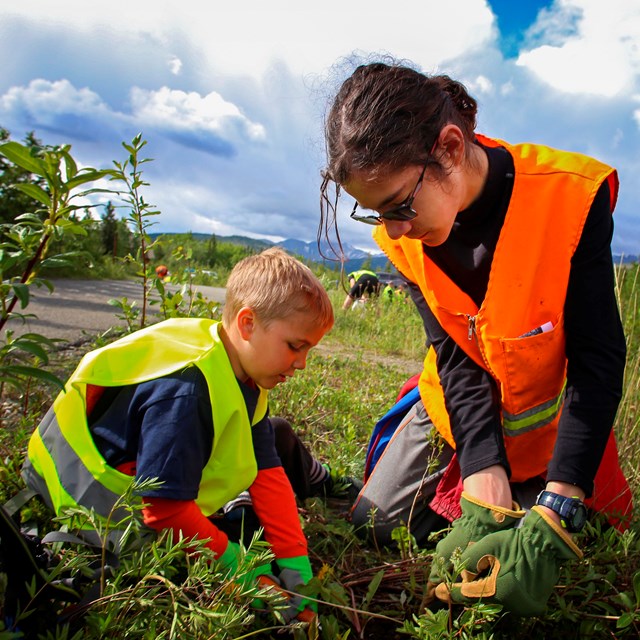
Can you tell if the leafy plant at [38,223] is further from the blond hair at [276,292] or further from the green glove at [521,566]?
the green glove at [521,566]

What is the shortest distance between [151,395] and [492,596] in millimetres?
1088

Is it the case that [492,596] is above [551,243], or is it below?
below

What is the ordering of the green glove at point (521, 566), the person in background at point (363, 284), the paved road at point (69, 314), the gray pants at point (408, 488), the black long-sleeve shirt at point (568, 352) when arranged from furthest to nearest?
the person in background at point (363, 284)
the paved road at point (69, 314)
the gray pants at point (408, 488)
the black long-sleeve shirt at point (568, 352)
the green glove at point (521, 566)

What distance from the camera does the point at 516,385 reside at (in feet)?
6.10

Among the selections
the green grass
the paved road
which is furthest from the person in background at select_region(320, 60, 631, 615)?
the paved road

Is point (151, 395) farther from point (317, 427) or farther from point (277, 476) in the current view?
point (317, 427)

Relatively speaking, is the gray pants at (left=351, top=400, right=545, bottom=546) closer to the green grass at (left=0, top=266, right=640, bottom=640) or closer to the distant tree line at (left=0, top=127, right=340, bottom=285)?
the green grass at (left=0, top=266, right=640, bottom=640)

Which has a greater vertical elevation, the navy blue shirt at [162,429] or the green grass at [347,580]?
the navy blue shirt at [162,429]

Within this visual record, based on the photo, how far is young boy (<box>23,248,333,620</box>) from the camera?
153 cm

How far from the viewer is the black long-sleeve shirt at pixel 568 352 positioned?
5.38 ft

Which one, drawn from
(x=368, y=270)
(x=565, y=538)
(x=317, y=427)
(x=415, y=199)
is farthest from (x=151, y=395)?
(x=368, y=270)

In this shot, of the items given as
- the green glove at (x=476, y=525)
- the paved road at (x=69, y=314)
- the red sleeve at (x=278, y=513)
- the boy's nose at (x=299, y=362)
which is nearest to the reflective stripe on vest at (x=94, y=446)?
the red sleeve at (x=278, y=513)

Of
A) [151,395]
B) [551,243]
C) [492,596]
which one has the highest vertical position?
[551,243]

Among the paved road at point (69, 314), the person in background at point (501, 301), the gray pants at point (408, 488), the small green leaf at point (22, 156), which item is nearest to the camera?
the small green leaf at point (22, 156)
